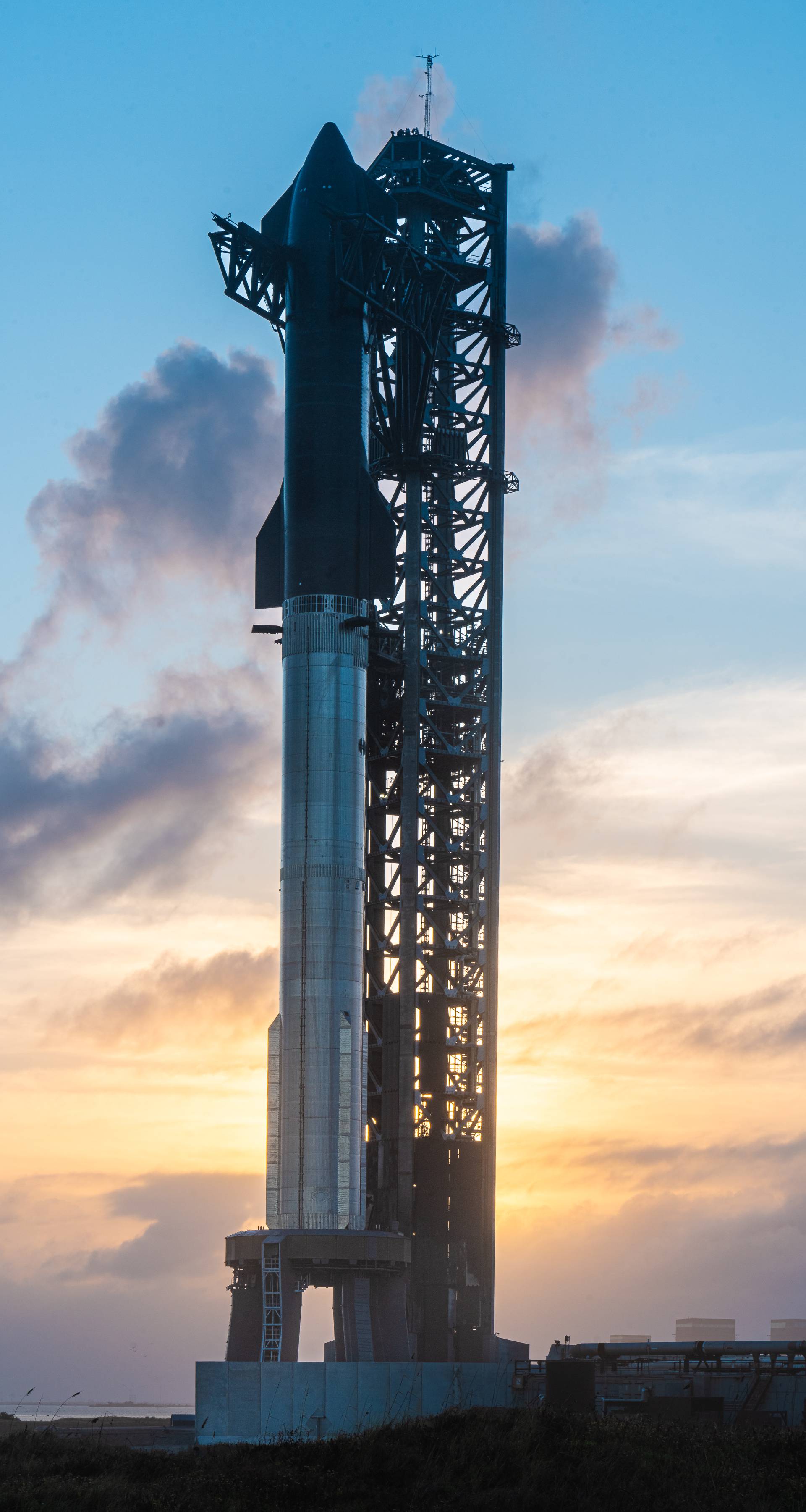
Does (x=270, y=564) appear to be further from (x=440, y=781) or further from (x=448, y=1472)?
(x=448, y=1472)

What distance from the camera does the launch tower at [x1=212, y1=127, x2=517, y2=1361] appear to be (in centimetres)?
8488

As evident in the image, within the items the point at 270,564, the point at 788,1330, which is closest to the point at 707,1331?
the point at 788,1330

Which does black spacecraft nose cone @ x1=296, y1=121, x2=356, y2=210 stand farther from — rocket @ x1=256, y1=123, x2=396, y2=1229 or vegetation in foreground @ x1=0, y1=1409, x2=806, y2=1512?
vegetation in foreground @ x1=0, y1=1409, x2=806, y2=1512

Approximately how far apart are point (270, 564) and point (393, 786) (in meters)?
13.4

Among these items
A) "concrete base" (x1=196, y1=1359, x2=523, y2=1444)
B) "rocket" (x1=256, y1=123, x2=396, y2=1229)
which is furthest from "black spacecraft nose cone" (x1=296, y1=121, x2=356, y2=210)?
"concrete base" (x1=196, y1=1359, x2=523, y2=1444)

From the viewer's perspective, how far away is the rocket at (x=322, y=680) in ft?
280

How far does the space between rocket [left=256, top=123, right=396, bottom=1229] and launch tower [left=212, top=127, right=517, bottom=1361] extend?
0.13 metres

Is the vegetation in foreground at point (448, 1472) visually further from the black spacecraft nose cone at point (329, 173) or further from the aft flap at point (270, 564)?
the black spacecraft nose cone at point (329, 173)

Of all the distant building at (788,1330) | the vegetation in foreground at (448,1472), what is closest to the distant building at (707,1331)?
the distant building at (788,1330)

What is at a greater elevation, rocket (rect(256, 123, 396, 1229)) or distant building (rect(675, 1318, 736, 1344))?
rocket (rect(256, 123, 396, 1229))

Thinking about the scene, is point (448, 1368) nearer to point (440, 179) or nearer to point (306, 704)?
point (306, 704)

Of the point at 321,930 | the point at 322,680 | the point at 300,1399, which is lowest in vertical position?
the point at 300,1399

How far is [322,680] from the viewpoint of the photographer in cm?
8938

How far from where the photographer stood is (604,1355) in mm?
88750
